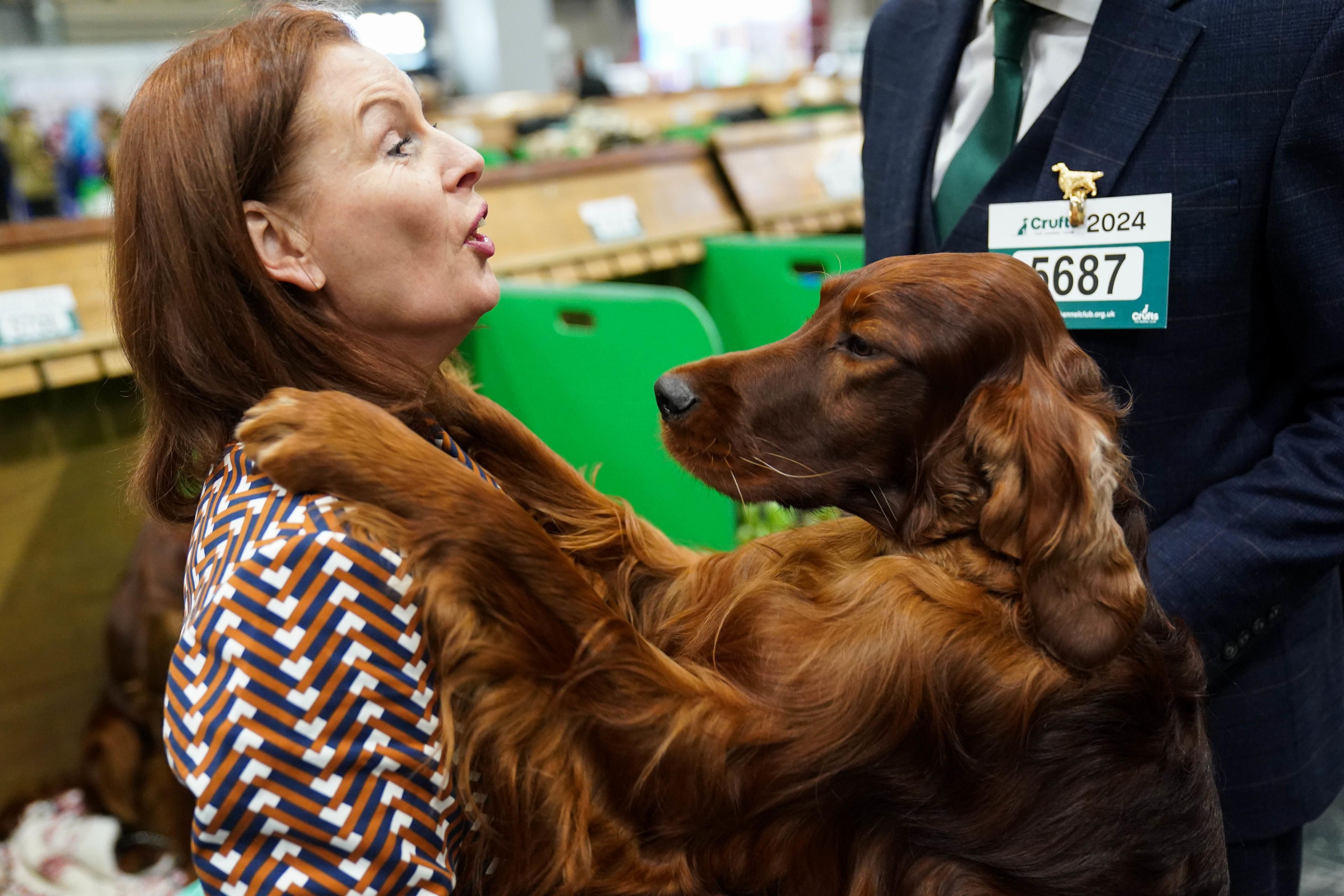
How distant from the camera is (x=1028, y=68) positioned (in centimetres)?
158

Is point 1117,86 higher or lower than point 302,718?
higher

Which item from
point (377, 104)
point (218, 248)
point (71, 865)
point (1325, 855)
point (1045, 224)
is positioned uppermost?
point (377, 104)

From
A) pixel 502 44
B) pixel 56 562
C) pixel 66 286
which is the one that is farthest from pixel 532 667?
pixel 502 44

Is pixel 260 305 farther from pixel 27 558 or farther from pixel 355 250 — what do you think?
pixel 27 558

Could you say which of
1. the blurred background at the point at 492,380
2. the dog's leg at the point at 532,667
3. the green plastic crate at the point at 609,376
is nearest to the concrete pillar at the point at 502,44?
the blurred background at the point at 492,380

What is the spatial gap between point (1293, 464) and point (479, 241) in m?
1.01

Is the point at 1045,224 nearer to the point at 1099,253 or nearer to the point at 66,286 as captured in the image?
the point at 1099,253

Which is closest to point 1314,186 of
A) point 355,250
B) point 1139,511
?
point 1139,511

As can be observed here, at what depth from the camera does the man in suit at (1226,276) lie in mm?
1318

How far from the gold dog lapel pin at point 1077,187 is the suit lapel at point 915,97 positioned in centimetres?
26

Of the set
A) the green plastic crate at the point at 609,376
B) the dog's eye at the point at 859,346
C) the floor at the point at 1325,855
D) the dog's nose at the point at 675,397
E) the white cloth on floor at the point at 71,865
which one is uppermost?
the dog's eye at the point at 859,346

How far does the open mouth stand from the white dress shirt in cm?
73

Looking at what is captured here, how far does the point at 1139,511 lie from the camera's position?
127cm

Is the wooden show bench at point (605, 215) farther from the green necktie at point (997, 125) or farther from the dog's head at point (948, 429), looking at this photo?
the dog's head at point (948, 429)
